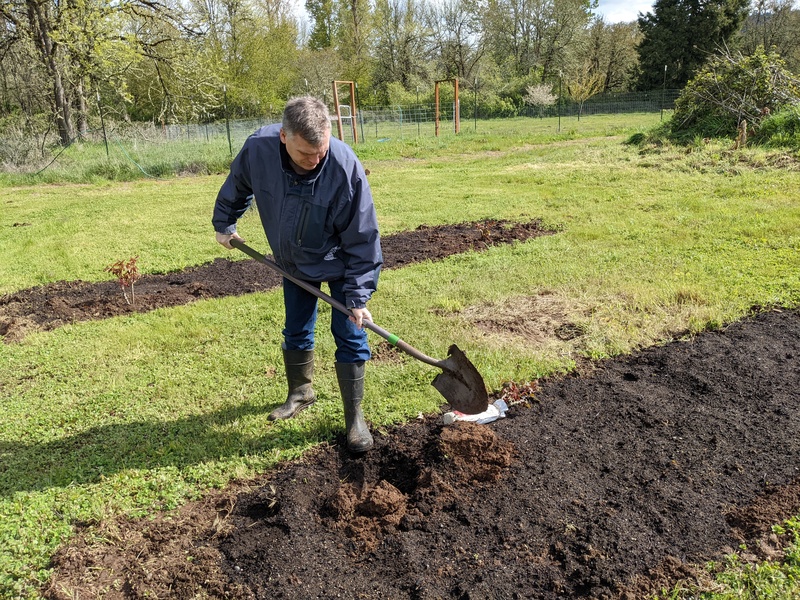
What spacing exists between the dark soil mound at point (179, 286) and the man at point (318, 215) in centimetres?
307

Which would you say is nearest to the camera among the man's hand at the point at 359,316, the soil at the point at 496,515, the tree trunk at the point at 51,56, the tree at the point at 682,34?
the soil at the point at 496,515

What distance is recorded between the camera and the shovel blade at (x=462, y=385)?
340 cm

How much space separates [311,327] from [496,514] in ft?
5.31

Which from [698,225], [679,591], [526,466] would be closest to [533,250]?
[698,225]

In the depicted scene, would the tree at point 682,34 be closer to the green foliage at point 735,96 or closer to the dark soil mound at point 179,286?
the green foliage at point 735,96

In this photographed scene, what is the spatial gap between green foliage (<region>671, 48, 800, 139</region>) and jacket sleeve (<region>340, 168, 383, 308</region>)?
13433mm

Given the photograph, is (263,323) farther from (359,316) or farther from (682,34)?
(682,34)

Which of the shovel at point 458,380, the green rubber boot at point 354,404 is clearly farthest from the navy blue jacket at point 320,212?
the green rubber boot at point 354,404

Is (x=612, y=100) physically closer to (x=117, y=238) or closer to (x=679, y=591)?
(x=117, y=238)

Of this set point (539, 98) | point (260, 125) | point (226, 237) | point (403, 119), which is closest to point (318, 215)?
point (226, 237)

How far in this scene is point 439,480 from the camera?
10.0ft

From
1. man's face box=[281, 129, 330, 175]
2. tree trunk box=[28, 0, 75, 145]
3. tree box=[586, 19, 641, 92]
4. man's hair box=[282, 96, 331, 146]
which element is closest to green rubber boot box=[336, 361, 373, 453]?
man's face box=[281, 129, 330, 175]

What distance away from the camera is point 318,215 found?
302cm

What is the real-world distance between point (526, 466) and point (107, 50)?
21262 mm
